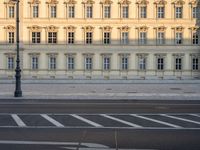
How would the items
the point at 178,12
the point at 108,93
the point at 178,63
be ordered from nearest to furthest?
the point at 108,93, the point at 178,63, the point at 178,12

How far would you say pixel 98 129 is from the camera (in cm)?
1398

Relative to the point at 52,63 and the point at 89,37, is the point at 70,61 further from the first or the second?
the point at 89,37

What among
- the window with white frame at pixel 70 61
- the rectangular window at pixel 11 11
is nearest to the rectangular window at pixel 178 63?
the window with white frame at pixel 70 61

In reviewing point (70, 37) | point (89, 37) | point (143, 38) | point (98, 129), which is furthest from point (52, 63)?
point (98, 129)

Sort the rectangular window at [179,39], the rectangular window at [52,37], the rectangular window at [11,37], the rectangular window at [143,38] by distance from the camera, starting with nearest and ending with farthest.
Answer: the rectangular window at [11,37] < the rectangular window at [52,37] < the rectangular window at [143,38] < the rectangular window at [179,39]

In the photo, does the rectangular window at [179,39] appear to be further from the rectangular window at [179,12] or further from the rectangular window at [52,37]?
the rectangular window at [52,37]

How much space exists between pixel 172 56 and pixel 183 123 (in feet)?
156

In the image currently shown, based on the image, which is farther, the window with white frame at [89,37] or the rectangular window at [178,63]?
the window with white frame at [89,37]

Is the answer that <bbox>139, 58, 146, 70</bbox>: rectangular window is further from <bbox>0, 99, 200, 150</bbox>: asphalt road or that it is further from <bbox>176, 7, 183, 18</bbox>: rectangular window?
<bbox>0, 99, 200, 150</bbox>: asphalt road

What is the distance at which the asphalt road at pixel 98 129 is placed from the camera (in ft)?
37.0

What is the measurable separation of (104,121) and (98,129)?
79.2 inches

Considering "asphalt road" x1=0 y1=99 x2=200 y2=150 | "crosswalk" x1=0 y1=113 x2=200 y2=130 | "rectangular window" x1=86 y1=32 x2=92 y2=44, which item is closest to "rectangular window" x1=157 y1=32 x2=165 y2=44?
"rectangular window" x1=86 y1=32 x2=92 y2=44

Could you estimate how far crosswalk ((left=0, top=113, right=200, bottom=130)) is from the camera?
14.8 m

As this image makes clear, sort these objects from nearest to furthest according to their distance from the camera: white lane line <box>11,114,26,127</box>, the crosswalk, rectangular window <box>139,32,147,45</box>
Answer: the crosswalk
white lane line <box>11,114,26,127</box>
rectangular window <box>139,32,147,45</box>
